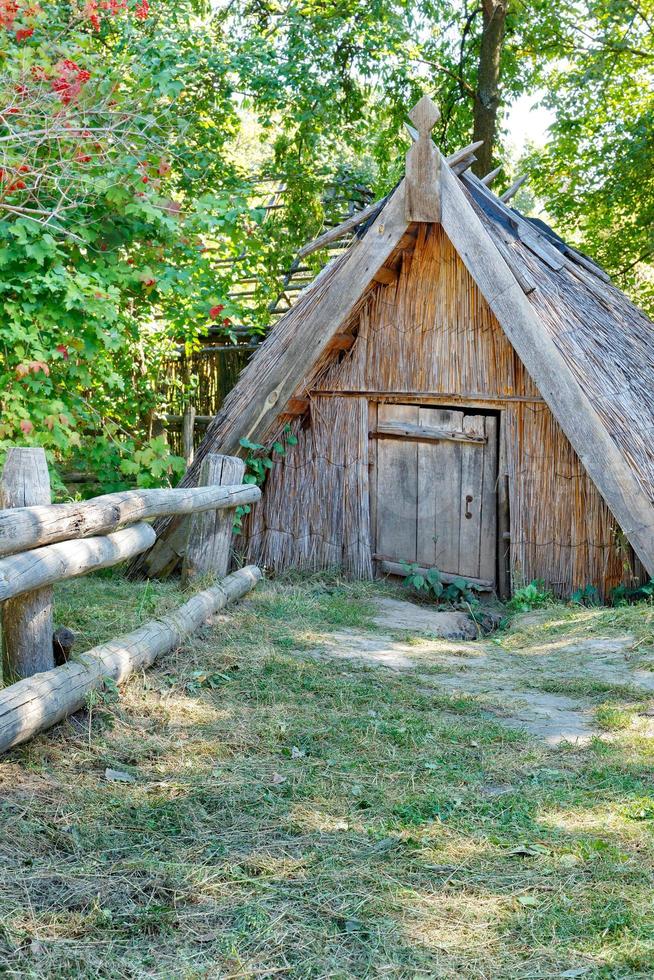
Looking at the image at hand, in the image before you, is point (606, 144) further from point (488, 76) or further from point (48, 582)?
point (48, 582)

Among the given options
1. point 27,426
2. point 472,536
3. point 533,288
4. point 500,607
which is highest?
point 533,288

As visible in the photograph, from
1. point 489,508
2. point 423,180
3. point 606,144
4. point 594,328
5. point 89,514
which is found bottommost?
point 489,508

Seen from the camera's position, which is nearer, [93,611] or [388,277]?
[93,611]

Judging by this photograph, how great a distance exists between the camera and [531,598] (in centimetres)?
689

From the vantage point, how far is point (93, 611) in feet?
17.5

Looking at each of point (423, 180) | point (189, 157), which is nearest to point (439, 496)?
point (423, 180)

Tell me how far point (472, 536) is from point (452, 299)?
2.00 metres

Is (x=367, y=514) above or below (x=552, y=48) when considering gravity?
below

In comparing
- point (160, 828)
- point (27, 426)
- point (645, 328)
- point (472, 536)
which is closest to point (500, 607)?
point (472, 536)

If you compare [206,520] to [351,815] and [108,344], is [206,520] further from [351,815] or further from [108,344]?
[351,815]

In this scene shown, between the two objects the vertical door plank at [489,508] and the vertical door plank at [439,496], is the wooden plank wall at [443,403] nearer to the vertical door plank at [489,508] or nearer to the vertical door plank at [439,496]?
the vertical door plank at [489,508]

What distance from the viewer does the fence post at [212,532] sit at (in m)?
6.07

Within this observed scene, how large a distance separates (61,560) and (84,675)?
1.78 ft

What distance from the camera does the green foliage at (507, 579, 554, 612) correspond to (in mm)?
6809
